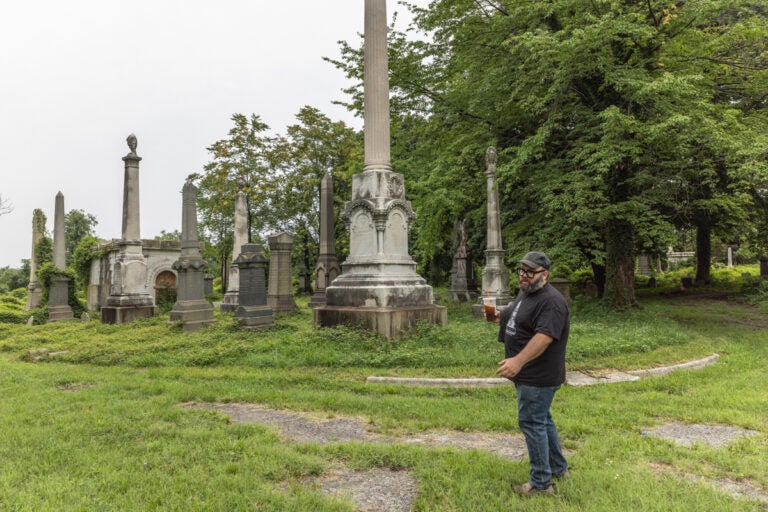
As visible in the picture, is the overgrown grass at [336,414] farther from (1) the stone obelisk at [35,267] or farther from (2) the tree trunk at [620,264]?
(1) the stone obelisk at [35,267]

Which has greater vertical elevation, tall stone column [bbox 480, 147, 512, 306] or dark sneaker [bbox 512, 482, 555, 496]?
tall stone column [bbox 480, 147, 512, 306]

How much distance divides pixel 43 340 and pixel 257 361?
7.15 m

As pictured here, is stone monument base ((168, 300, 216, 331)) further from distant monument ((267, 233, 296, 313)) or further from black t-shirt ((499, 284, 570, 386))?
black t-shirt ((499, 284, 570, 386))

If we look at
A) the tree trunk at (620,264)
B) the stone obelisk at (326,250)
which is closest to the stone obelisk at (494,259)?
the tree trunk at (620,264)

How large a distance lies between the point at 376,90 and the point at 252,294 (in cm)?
578

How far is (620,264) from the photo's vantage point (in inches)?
512

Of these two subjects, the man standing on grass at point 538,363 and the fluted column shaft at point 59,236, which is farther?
the fluted column shaft at point 59,236

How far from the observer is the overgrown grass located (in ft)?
10.2

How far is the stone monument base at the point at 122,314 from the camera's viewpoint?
1353 cm

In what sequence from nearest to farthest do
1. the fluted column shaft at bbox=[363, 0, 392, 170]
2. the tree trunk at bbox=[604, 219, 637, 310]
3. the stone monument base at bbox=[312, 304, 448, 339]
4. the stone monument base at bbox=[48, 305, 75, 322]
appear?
the stone monument base at bbox=[312, 304, 448, 339] → the fluted column shaft at bbox=[363, 0, 392, 170] → the tree trunk at bbox=[604, 219, 637, 310] → the stone monument base at bbox=[48, 305, 75, 322]

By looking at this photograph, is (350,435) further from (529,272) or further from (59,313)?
(59,313)

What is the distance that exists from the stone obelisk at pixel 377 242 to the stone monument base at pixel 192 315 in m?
4.12

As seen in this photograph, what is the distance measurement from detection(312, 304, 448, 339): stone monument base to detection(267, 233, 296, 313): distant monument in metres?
6.69

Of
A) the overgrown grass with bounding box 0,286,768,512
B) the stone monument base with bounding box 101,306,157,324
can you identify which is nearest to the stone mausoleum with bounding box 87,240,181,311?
the stone monument base with bounding box 101,306,157,324
